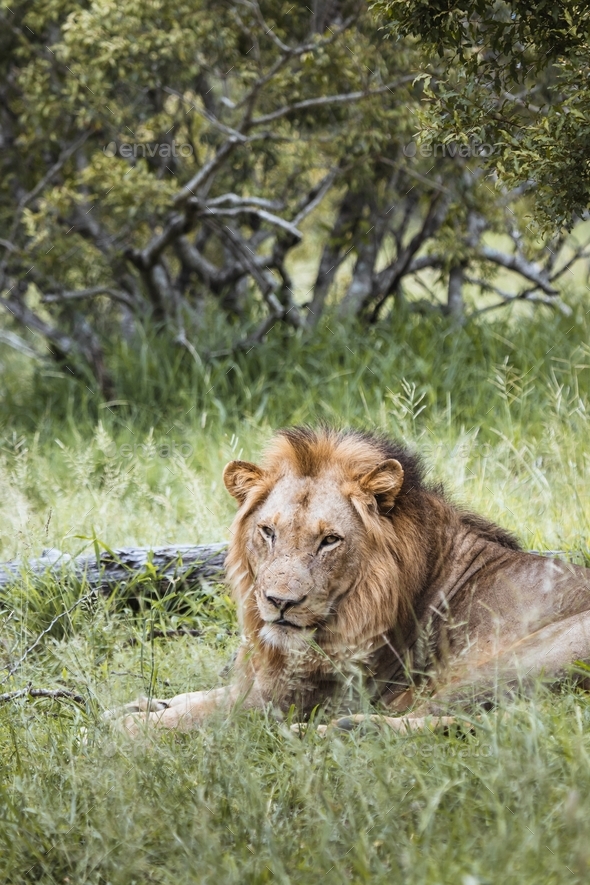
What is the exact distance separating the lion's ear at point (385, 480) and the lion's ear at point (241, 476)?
42cm

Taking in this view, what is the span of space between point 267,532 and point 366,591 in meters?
0.40

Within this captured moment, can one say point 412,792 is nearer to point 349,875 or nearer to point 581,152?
point 349,875

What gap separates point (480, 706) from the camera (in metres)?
3.19

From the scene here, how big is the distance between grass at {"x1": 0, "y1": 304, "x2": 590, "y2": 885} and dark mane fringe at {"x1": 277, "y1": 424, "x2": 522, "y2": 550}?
2.17 feet

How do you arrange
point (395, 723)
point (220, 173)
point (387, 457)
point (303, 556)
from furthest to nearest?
point (220, 173) < point (387, 457) < point (303, 556) < point (395, 723)

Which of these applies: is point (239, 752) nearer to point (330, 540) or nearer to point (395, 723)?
point (395, 723)

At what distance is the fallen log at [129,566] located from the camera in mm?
4691

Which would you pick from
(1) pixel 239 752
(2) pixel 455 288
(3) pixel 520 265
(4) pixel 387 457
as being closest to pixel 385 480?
(4) pixel 387 457

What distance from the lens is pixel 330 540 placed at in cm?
354

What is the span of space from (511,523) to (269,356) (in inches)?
139

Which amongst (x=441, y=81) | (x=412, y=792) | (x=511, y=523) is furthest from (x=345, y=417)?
(x=412, y=792)

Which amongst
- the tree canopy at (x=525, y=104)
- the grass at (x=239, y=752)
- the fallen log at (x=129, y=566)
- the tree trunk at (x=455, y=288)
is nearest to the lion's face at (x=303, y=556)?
the grass at (x=239, y=752)

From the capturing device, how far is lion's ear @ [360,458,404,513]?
3.61 metres

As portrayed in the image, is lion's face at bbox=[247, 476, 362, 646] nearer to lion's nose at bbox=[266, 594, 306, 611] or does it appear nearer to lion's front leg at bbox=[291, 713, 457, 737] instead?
lion's nose at bbox=[266, 594, 306, 611]
